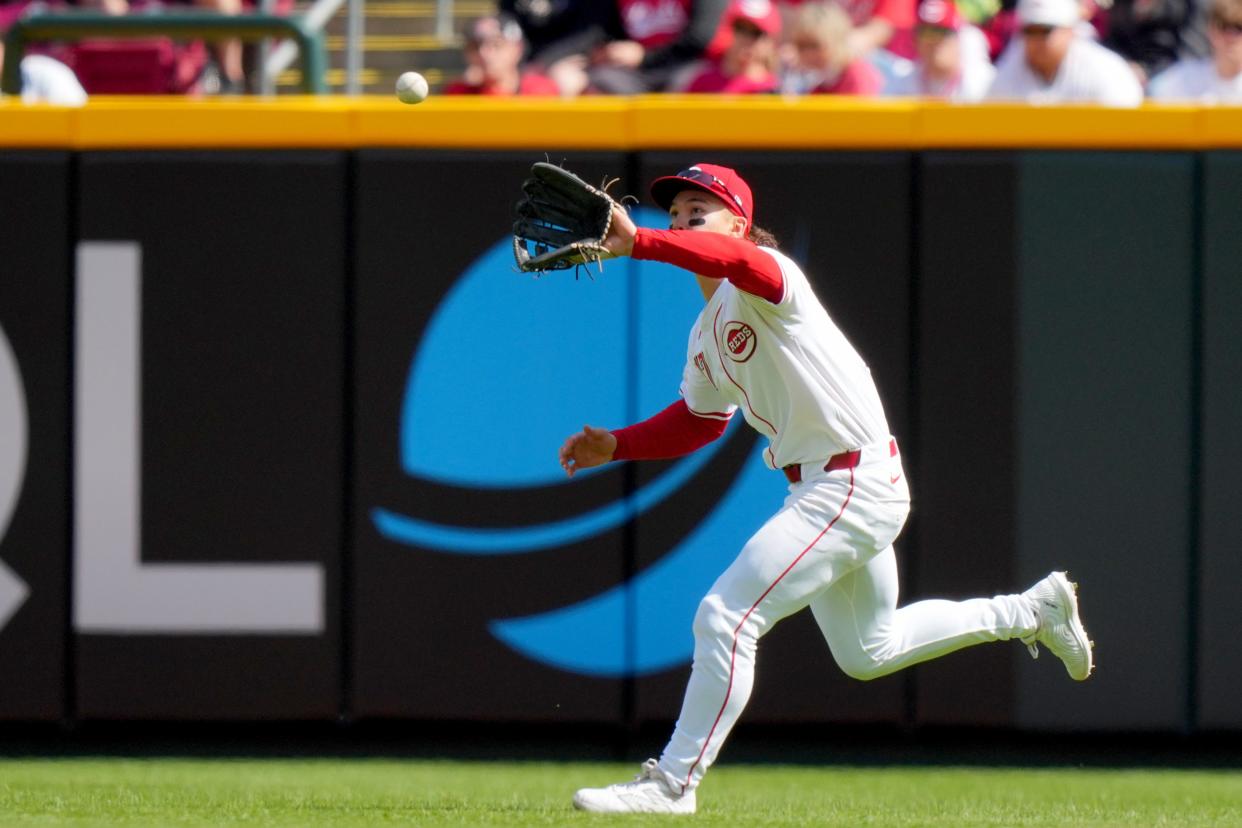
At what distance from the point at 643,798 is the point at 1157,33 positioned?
5.39 metres

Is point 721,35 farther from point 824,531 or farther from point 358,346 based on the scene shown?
point 824,531

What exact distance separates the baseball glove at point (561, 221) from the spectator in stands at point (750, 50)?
3.50 meters

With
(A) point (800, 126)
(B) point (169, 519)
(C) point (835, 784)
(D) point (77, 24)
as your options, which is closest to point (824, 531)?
(C) point (835, 784)

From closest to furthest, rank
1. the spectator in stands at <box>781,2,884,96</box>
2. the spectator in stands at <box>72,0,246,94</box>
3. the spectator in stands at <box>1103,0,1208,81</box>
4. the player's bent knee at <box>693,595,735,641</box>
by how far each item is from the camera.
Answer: the player's bent knee at <box>693,595,735,641</box>
the spectator in stands at <box>781,2,884,96</box>
the spectator in stands at <box>1103,0,1208,81</box>
the spectator in stands at <box>72,0,246,94</box>

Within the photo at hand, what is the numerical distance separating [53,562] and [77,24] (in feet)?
6.71

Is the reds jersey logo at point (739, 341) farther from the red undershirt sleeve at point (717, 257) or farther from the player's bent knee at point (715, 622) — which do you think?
the player's bent knee at point (715, 622)

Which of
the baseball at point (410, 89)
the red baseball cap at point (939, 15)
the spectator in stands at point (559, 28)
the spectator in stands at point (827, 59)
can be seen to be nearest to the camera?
the baseball at point (410, 89)

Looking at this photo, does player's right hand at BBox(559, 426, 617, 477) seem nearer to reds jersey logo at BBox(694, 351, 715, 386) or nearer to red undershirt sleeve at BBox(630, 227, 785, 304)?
reds jersey logo at BBox(694, 351, 715, 386)

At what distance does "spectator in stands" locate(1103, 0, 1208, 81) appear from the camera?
852 cm

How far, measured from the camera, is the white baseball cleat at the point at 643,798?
181 inches

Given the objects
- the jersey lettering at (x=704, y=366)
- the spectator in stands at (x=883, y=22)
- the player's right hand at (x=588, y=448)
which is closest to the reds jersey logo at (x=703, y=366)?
the jersey lettering at (x=704, y=366)

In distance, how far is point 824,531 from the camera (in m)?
4.63

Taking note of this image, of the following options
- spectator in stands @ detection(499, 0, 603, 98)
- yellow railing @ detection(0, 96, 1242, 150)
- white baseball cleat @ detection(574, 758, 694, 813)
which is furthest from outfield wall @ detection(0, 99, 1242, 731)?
spectator in stands @ detection(499, 0, 603, 98)

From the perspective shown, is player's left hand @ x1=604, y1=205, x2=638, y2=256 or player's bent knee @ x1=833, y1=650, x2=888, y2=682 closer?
player's left hand @ x1=604, y1=205, x2=638, y2=256
